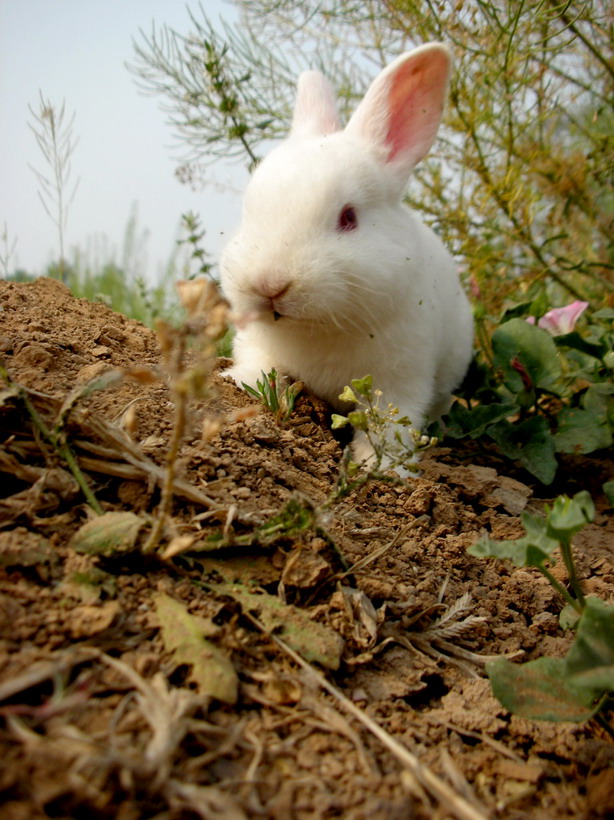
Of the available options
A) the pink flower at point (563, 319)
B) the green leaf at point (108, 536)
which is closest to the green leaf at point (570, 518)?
the green leaf at point (108, 536)

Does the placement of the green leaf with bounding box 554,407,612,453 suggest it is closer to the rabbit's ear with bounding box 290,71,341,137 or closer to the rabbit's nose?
the rabbit's nose

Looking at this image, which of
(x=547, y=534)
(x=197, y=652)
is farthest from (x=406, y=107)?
(x=197, y=652)

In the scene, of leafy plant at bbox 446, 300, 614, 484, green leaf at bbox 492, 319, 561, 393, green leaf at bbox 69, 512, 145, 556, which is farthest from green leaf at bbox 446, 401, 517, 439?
green leaf at bbox 69, 512, 145, 556

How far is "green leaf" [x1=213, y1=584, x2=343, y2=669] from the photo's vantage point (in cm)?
137

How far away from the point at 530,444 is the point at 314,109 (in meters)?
1.89

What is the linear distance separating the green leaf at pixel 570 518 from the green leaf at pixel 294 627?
1.67ft

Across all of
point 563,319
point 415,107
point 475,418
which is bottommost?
point 475,418

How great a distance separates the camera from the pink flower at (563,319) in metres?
3.27

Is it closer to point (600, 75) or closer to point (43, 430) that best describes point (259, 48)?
point (600, 75)

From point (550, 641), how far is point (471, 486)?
30.2 inches

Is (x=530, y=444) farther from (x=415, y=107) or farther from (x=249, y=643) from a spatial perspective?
(x=249, y=643)

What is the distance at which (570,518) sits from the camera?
4.31ft

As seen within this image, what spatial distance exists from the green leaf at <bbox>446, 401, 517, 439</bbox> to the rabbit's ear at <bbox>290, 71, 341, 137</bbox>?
148 centimetres

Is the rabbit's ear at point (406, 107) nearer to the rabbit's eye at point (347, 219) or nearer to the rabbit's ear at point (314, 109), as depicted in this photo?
the rabbit's ear at point (314, 109)
